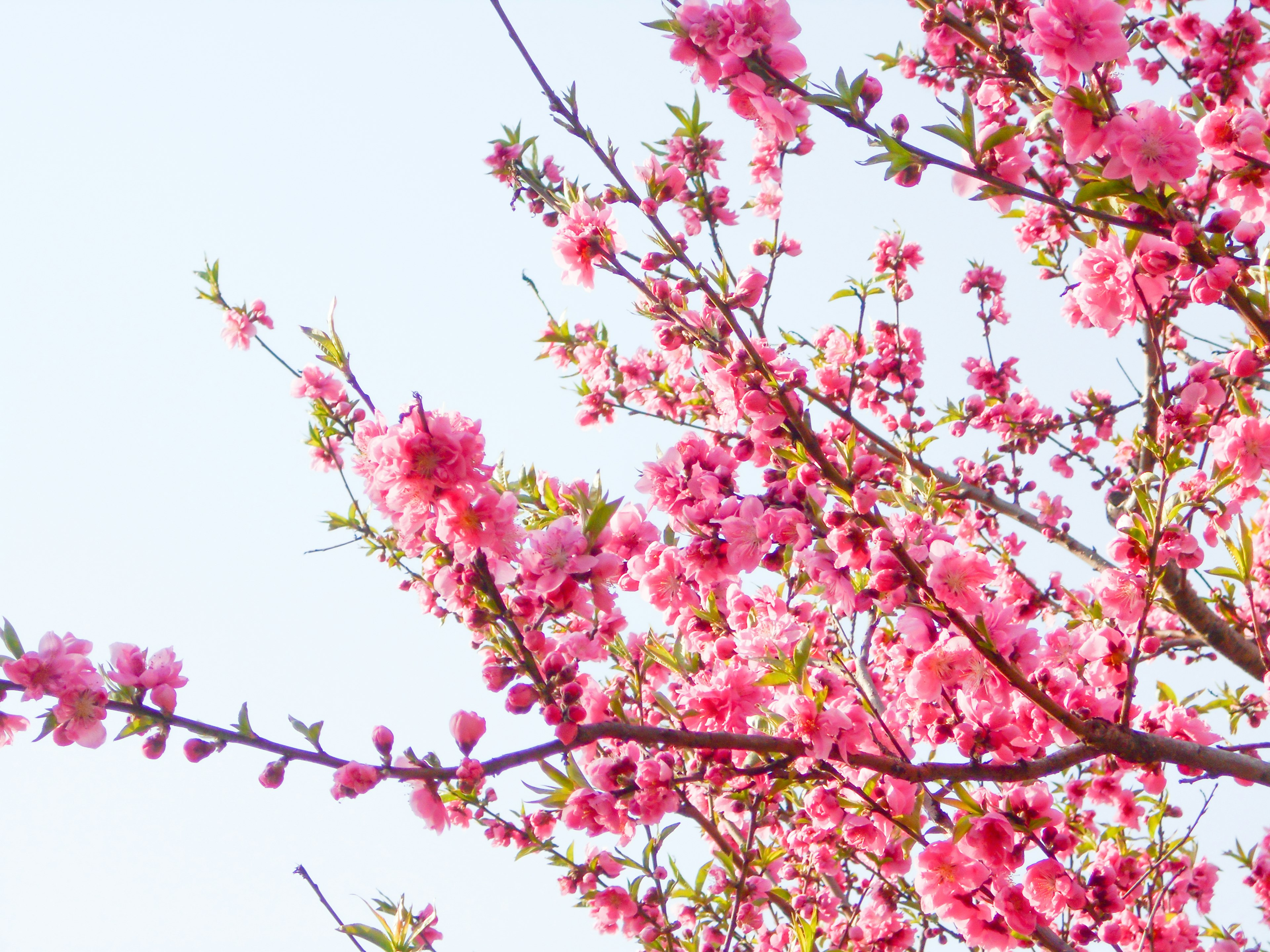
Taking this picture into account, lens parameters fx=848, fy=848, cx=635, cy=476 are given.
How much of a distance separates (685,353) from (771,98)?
1723mm

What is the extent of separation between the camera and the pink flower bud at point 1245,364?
3.17 metres

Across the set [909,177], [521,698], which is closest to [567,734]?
[521,698]

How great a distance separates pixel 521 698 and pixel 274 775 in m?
0.64

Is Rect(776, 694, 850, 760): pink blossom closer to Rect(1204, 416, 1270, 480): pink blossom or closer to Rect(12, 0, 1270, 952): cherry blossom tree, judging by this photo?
Rect(12, 0, 1270, 952): cherry blossom tree

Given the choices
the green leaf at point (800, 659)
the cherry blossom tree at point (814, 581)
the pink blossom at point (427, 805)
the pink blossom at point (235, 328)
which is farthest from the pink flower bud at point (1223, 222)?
the pink blossom at point (235, 328)

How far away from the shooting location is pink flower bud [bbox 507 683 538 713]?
2227mm

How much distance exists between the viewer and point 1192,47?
6.01m

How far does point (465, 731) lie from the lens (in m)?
2.26

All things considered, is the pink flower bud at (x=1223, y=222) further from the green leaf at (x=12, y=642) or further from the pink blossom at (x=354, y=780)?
the green leaf at (x=12, y=642)

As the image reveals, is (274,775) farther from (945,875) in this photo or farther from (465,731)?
(945,875)

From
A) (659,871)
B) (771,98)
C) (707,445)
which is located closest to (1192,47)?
(771,98)

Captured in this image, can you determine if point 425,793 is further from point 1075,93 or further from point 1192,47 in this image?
point 1192,47

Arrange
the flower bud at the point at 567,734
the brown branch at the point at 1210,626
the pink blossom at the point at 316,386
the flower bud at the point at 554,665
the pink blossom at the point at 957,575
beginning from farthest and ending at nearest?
the pink blossom at the point at 316,386 < the brown branch at the point at 1210,626 < the pink blossom at the point at 957,575 < the flower bud at the point at 554,665 < the flower bud at the point at 567,734

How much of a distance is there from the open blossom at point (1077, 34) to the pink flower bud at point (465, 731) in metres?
2.46
